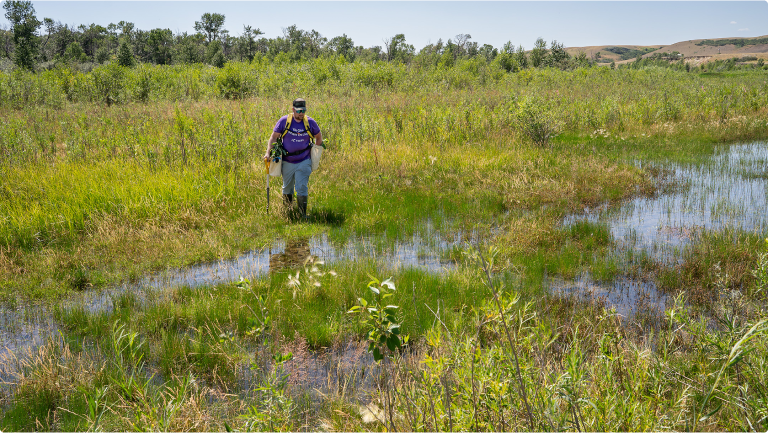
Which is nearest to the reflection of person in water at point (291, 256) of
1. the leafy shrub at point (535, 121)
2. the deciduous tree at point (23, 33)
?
the leafy shrub at point (535, 121)

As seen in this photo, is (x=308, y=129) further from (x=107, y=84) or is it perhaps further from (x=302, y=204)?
(x=107, y=84)

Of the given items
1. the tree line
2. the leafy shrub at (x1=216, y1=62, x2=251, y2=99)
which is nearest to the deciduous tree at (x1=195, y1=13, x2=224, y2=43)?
the tree line

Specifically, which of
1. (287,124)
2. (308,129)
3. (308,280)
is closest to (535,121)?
(308,129)

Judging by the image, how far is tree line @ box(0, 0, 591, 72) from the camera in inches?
1714

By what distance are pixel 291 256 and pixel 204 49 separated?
80.5m

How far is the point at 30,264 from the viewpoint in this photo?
662 cm

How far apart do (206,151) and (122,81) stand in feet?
49.9

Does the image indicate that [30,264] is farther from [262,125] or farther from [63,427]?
[262,125]

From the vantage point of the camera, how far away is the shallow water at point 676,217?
5855mm

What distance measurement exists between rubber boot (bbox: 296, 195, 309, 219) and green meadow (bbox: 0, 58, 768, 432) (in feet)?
1.26

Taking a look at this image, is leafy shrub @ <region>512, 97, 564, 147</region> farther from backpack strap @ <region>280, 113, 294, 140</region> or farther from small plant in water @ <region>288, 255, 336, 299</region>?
small plant in water @ <region>288, 255, 336, 299</region>

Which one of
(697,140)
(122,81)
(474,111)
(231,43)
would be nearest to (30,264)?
(474,111)

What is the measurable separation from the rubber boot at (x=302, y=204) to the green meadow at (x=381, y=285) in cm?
38

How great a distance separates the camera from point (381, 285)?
2.04 meters
